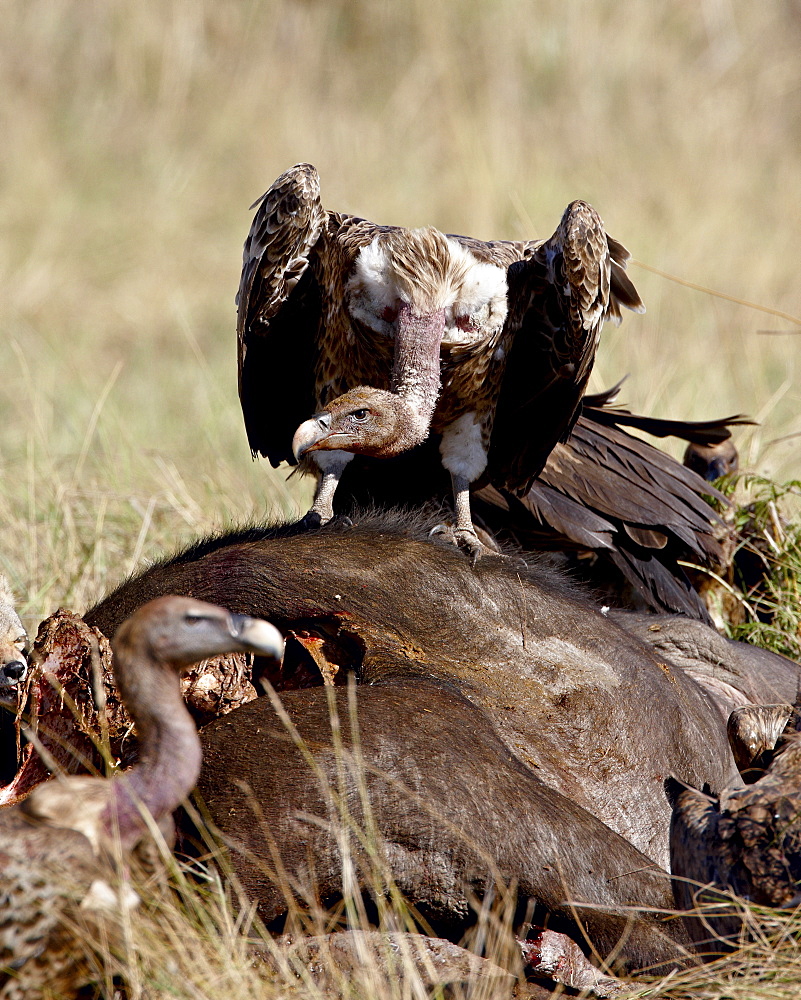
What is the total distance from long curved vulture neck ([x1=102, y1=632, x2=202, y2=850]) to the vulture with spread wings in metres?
1.69

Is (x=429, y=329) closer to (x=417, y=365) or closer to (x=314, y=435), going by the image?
(x=417, y=365)

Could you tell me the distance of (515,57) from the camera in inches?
451

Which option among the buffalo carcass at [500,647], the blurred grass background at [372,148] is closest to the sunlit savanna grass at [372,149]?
the blurred grass background at [372,148]

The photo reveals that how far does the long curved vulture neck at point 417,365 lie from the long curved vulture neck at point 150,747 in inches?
73.8

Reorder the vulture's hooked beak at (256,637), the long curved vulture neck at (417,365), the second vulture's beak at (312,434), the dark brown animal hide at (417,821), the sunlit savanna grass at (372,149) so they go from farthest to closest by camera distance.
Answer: the sunlit savanna grass at (372,149)
the long curved vulture neck at (417,365)
the second vulture's beak at (312,434)
the dark brown animal hide at (417,821)
the vulture's hooked beak at (256,637)

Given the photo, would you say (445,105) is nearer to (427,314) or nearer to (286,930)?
(427,314)

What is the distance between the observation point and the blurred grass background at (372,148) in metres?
9.30

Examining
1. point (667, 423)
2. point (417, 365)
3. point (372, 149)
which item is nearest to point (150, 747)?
point (417, 365)

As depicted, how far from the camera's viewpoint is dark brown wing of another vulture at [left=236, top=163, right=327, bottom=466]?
4.20 metres

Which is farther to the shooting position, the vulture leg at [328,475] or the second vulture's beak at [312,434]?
the vulture leg at [328,475]

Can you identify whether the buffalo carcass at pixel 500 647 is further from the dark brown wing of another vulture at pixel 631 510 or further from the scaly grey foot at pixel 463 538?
the dark brown wing of another vulture at pixel 631 510

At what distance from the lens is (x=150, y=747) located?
7.18ft

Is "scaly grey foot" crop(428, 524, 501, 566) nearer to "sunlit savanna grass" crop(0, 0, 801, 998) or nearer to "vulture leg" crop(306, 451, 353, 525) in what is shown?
"vulture leg" crop(306, 451, 353, 525)

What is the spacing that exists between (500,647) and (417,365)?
1.10 metres
